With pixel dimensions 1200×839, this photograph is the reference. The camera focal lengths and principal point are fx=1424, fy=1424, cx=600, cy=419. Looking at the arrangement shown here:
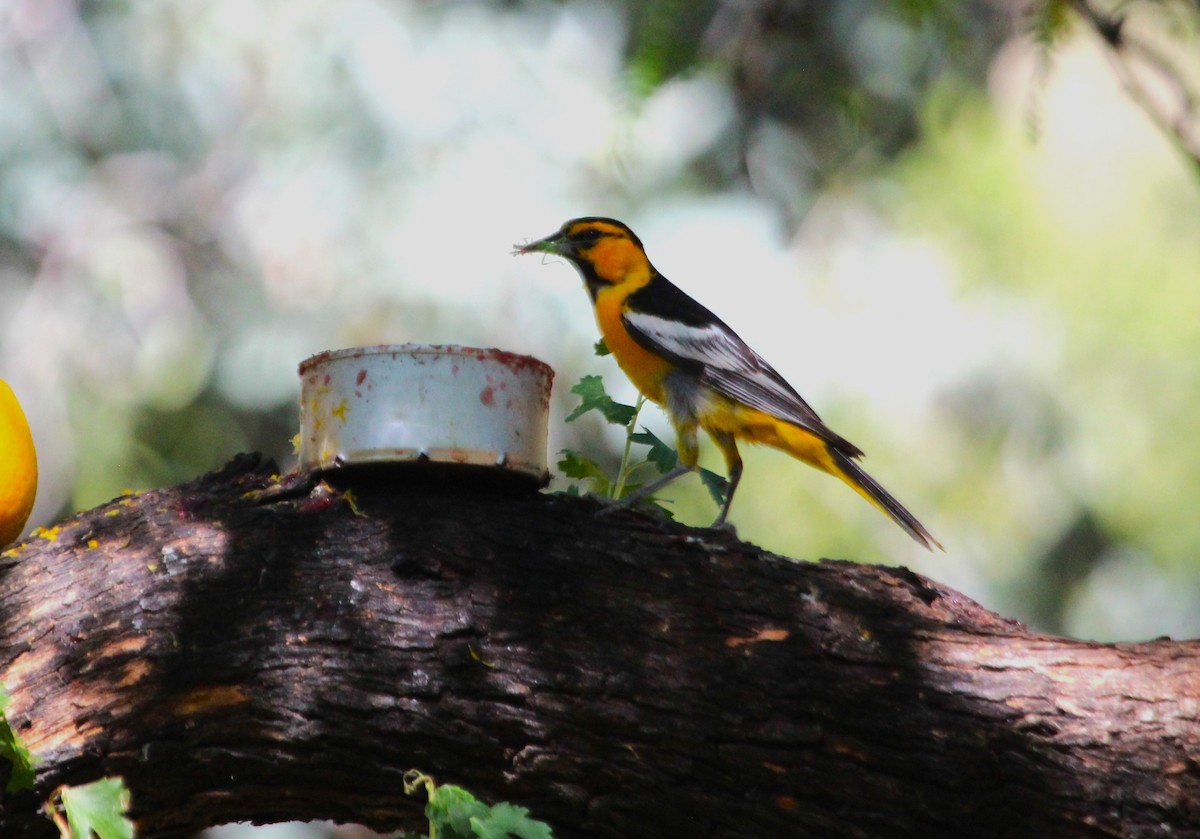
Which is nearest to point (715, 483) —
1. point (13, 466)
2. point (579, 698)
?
point (579, 698)

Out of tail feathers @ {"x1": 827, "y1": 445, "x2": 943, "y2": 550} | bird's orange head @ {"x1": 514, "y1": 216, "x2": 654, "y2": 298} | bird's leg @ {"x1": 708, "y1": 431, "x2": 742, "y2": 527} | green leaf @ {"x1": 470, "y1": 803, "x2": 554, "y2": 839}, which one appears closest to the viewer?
green leaf @ {"x1": 470, "y1": 803, "x2": 554, "y2": 839}

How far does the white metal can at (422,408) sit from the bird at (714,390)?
1045 mm

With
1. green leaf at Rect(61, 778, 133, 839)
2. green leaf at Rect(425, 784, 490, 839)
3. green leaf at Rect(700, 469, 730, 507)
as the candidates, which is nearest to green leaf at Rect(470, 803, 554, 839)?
green leaf at Rect(425, 784, 490, 839)

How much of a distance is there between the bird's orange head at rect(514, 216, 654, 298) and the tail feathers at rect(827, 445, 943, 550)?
41.4 inches

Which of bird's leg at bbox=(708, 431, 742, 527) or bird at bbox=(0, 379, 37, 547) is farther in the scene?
bird's leg at bbox=(708, 431, 742, 527)

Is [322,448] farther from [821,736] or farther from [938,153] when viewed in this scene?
[938,153]

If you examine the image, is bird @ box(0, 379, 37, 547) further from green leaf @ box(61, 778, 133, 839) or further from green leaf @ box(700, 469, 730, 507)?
green leaf @ box(700, 469, 730, 507)

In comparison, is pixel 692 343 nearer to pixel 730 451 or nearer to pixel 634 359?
pixel 634 359

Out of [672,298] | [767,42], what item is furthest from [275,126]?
[672,298]

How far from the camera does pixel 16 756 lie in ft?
9.52

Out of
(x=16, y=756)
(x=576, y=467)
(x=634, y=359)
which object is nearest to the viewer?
(x=16, y=756)

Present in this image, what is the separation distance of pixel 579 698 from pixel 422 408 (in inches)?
32.6

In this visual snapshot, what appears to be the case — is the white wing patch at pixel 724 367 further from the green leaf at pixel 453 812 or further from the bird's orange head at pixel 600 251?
the green leaf at pixel 453 812

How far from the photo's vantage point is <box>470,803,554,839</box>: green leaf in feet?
8.66
